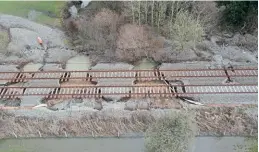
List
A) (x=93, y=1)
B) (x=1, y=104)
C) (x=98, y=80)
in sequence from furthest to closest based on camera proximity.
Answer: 1. (x=93, y=1)
2. (x=98, y=80)
3. (x=1, y=104)

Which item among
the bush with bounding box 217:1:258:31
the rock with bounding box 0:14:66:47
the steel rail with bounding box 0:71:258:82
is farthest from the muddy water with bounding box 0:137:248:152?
the bush with bounding box 217:1:258:31

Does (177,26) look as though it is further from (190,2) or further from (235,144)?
(235,144)

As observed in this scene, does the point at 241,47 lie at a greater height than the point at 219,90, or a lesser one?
greater

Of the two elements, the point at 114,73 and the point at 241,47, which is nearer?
the point at 114,73

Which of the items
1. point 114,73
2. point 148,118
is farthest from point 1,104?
point 148,118

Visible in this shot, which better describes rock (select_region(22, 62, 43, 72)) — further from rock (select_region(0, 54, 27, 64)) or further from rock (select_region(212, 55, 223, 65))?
rock (select_region(212, 55, 223, 65))

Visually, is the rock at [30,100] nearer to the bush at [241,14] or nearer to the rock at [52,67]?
the rock at [52,67]
